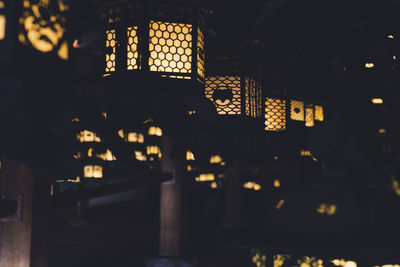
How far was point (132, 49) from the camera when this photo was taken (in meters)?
1.80

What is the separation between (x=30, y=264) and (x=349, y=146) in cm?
148

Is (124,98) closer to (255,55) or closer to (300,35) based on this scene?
(300,35)

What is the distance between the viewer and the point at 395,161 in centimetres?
146

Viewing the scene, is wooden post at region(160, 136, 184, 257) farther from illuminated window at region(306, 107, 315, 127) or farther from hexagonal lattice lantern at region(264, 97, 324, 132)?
hexagonal lattice lantern at region(264, 97, 324, 132)

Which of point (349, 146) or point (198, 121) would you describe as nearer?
point (349, 146)

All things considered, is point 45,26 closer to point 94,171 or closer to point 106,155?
point 106,155

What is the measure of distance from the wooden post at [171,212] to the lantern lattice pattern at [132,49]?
297 centimetres

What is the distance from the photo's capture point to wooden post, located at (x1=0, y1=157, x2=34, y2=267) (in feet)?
5.72

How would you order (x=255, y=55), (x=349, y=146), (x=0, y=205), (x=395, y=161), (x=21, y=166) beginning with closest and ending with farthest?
(x=349, y=146), (x=395, y=161), (x=0, y=205), (x=21, y=166), (x=255, y=55)

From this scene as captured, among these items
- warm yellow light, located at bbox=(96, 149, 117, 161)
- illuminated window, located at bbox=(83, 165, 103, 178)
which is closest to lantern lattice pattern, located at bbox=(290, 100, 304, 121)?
warm yellow light, located at bbox=(96, 149, 117, 161)

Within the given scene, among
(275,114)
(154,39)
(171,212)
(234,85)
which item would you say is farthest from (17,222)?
(171,212)

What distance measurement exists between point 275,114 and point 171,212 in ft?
7.64

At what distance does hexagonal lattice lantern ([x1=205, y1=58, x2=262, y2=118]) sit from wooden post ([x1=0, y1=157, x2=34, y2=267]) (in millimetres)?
1093

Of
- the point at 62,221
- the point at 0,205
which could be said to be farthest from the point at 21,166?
the point at 62,221
